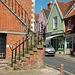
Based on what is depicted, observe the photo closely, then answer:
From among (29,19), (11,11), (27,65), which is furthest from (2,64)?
(29,19)

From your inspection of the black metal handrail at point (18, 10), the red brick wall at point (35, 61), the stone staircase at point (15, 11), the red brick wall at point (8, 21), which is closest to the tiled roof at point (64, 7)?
the black metal handrail at point (18, 10)

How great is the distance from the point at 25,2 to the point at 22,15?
165 cm

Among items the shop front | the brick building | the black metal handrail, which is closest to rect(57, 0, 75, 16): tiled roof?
the shop front

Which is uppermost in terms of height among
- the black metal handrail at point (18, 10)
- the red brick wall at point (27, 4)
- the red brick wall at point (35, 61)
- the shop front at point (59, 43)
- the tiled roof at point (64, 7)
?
the tiled roof at point (64, 7)

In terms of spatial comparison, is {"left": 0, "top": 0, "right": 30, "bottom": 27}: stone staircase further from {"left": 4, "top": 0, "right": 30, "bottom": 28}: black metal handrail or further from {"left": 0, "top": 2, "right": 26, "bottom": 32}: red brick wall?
{"left": 0, "top": 2, "right": 26, "bottom": 32}: red brick wall

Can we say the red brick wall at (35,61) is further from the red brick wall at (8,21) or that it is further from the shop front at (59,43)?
the shop front at (59,43)

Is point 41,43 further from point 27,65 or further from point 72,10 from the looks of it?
point 72,10

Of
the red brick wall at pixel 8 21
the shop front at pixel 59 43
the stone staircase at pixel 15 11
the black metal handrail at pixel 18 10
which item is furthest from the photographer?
the shop front at pixel 59 43

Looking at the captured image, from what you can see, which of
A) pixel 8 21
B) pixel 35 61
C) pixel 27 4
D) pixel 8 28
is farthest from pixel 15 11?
pixel 35 61

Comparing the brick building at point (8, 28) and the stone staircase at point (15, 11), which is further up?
the stone staircase at point (15, 11)

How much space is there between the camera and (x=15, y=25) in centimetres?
1033

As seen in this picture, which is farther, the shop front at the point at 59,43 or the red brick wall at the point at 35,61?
the shop front at the point at 59,43

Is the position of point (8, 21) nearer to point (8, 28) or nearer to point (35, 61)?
point (8, 28)

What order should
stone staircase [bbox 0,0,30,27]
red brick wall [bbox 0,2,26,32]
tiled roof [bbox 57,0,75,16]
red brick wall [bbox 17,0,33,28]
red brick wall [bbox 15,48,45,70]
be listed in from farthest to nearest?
tiled roof [bbox 57,0,75,16], red brick wall [bbox 17,0,33,28], stone staircase [bbox 0,0,30,27], red brick wall [bbox 0,2,26,32], red brick wall [bbox 15,48,45,70]
